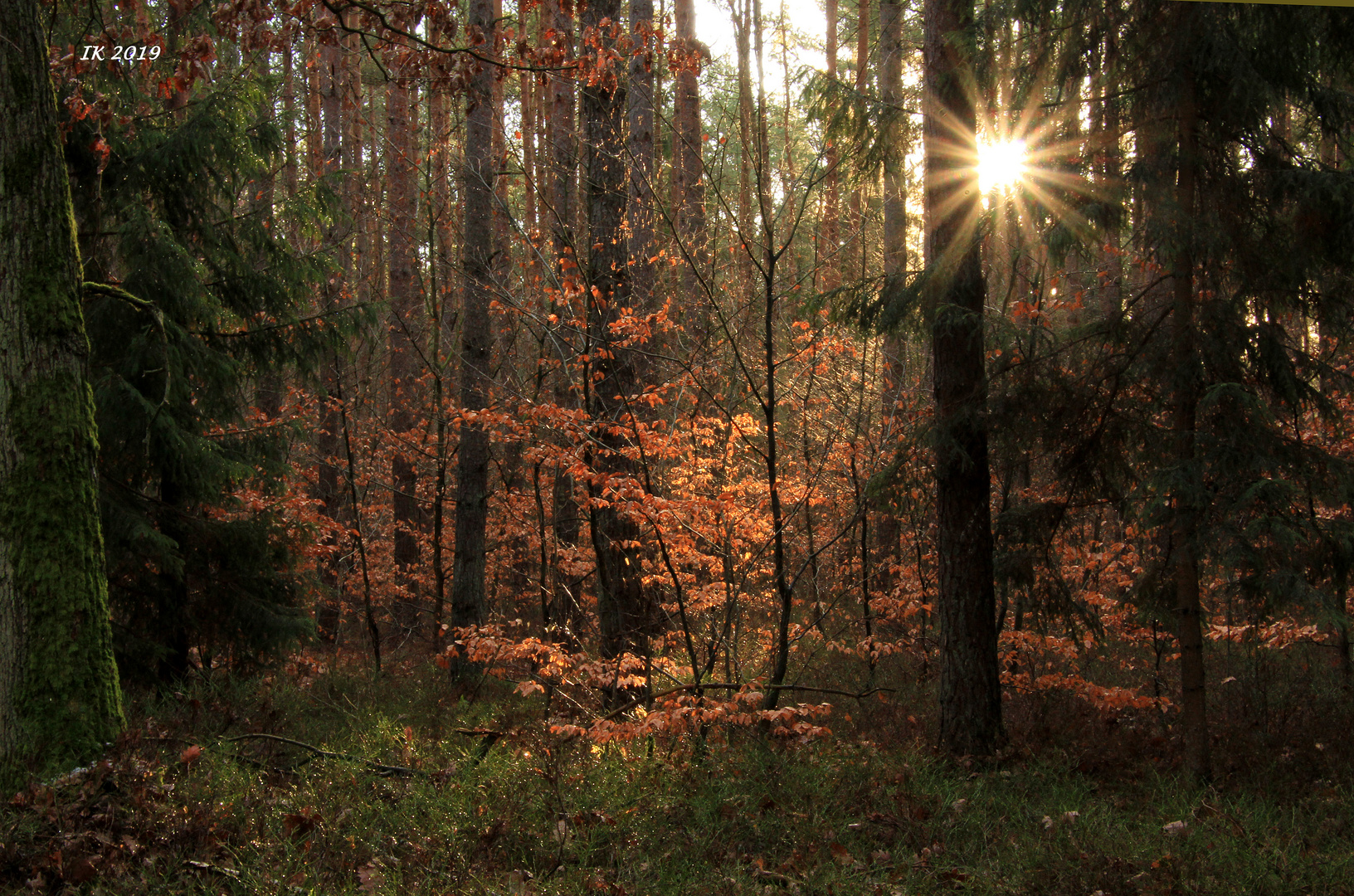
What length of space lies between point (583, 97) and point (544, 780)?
6.27 metres

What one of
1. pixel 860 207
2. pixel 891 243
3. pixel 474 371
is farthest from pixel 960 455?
pixel 860 207

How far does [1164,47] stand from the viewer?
6.36 meters

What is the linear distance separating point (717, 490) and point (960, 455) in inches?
102

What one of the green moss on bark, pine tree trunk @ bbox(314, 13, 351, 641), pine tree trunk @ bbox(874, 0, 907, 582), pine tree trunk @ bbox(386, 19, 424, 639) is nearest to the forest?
the green moss on bark

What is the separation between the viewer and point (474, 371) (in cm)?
1023

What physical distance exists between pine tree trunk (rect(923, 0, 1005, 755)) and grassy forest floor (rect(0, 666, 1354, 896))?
0.54 metres

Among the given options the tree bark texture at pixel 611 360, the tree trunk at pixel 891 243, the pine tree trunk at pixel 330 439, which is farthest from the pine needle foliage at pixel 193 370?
the tree trunk at pixel 891 243

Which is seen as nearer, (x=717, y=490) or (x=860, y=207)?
(x=717, y=490)

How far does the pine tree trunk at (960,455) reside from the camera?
7.09 meters

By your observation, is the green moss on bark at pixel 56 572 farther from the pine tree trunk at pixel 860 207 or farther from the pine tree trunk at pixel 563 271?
the pine tree trunk at pixel 860 207

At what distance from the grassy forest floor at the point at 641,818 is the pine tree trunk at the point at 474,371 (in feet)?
9.52

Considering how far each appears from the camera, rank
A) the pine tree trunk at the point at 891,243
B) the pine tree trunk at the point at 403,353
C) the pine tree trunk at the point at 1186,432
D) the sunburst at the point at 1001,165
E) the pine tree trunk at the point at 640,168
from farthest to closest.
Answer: the pine tree trunk at the point at 403,353, the pine tree trunk at the point at 891,243, the pine tree trunk at the point at 640,168, the sunburst at the point at 1001,165, the pine tree trunk at the point at 1186,432

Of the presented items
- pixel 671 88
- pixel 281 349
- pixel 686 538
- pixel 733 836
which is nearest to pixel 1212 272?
pixel 686 538

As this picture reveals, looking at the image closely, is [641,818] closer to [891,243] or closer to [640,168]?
[640,168]
